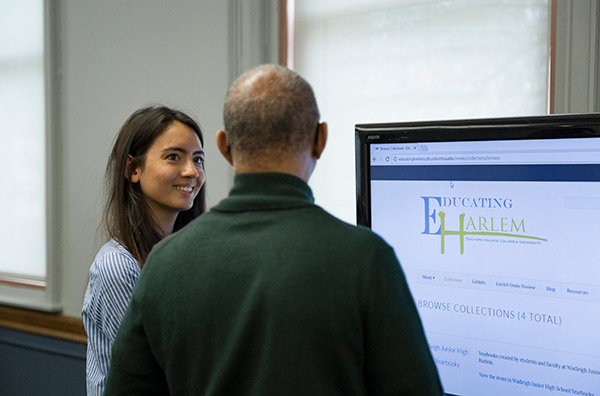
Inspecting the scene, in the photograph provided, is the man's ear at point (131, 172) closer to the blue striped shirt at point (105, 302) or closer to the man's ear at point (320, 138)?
the blue striped shirt at point (105, 302)

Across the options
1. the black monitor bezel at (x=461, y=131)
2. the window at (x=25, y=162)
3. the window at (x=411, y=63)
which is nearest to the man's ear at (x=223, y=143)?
the black monitor bezel at (x=461, y=131)

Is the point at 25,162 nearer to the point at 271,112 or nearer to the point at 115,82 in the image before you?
the point at 115,82

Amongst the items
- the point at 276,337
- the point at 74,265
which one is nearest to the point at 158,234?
the point at 276,337

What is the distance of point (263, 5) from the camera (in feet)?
7.81

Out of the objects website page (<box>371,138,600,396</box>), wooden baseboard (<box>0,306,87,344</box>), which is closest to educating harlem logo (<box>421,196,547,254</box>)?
website page (<box>371,138,600,396</box>)

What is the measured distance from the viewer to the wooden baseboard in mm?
2930

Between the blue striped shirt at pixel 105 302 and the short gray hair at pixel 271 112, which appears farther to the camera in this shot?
the blue striped shirt at pixel 105 302

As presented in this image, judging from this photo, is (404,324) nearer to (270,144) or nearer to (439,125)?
(270,144)

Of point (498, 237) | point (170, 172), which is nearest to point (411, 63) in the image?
point (170, 172)

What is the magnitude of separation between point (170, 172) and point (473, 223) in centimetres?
83

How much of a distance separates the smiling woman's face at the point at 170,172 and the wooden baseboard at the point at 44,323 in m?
1.51

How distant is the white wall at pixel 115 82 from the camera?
8.17ft

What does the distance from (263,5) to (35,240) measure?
1840mm

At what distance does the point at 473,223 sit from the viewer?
1065 mm
